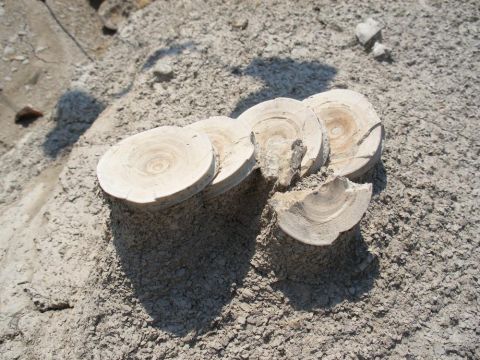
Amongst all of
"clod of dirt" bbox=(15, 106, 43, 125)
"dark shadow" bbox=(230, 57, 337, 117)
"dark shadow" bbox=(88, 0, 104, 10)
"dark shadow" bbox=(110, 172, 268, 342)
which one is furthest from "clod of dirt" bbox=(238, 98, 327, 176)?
"dark shadow" bbox=(88, 0, 104, 10)

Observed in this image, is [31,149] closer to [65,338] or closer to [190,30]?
[190,30]

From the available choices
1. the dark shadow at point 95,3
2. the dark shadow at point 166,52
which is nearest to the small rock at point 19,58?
the dark shadow at point 95,3

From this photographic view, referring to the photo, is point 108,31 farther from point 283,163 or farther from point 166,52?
point 283,163

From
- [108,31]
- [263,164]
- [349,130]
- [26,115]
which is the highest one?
[263,164]

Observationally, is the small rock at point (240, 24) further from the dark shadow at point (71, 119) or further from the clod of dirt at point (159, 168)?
the clod of dirt at point (159, 168)

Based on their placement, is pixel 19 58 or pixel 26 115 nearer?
pixel 26 115

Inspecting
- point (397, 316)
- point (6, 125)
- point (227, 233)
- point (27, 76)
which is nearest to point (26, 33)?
point (27, 76)

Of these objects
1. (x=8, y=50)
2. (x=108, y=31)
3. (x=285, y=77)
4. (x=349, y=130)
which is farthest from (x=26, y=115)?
(x=349, y=130)
